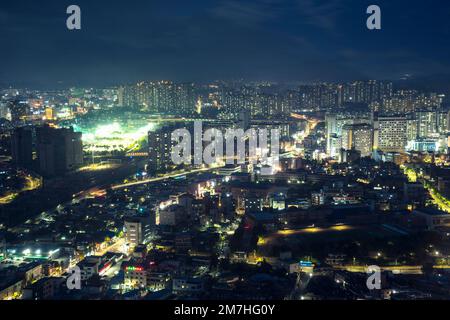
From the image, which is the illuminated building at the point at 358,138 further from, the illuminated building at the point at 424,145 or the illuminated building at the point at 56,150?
the illuminated building at the point at 56,150

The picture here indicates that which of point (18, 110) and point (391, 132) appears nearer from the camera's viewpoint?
point (391, 132)

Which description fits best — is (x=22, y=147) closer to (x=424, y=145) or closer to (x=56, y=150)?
(x=56, y=150)

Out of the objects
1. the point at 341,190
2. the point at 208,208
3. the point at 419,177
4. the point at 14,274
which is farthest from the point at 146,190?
the point at 419,177

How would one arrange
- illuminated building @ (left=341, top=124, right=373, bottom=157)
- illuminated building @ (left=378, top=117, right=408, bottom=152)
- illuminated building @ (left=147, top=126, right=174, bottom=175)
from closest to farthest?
illuminated building @ (left=147, top=126, right=174, bottom=175) < illuminated building @ (left=341, top=124, right=373, bottom=157) < illuminated building @ (left=378, top=117, right=408, bottom=152)

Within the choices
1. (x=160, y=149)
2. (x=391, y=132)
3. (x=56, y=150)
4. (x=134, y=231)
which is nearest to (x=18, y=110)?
(x=56, y=150)

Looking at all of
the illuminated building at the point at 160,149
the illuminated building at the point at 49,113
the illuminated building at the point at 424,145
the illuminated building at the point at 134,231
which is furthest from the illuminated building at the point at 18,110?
the illuminated building at the point at 424,145

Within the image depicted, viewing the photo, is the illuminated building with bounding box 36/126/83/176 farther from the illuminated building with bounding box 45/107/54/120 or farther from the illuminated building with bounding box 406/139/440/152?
the illuminated building with bounding box 406/139/440/152

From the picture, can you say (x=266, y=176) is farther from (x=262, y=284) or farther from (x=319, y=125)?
(x=319, y=125)

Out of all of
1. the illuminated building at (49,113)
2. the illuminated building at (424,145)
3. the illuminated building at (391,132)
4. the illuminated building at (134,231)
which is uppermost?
the illuminated building at (49,113)

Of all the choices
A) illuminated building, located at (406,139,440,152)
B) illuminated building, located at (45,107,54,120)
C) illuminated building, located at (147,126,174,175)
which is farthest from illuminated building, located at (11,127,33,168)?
illuminated building, located at (406,139,440,152)

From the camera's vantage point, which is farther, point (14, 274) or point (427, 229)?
point (427, 229)

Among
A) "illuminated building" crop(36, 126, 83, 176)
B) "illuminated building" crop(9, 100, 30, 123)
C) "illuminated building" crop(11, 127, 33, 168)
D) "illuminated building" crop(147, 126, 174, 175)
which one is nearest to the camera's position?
"illuminated building" crop(36, 126, 83, 176)
